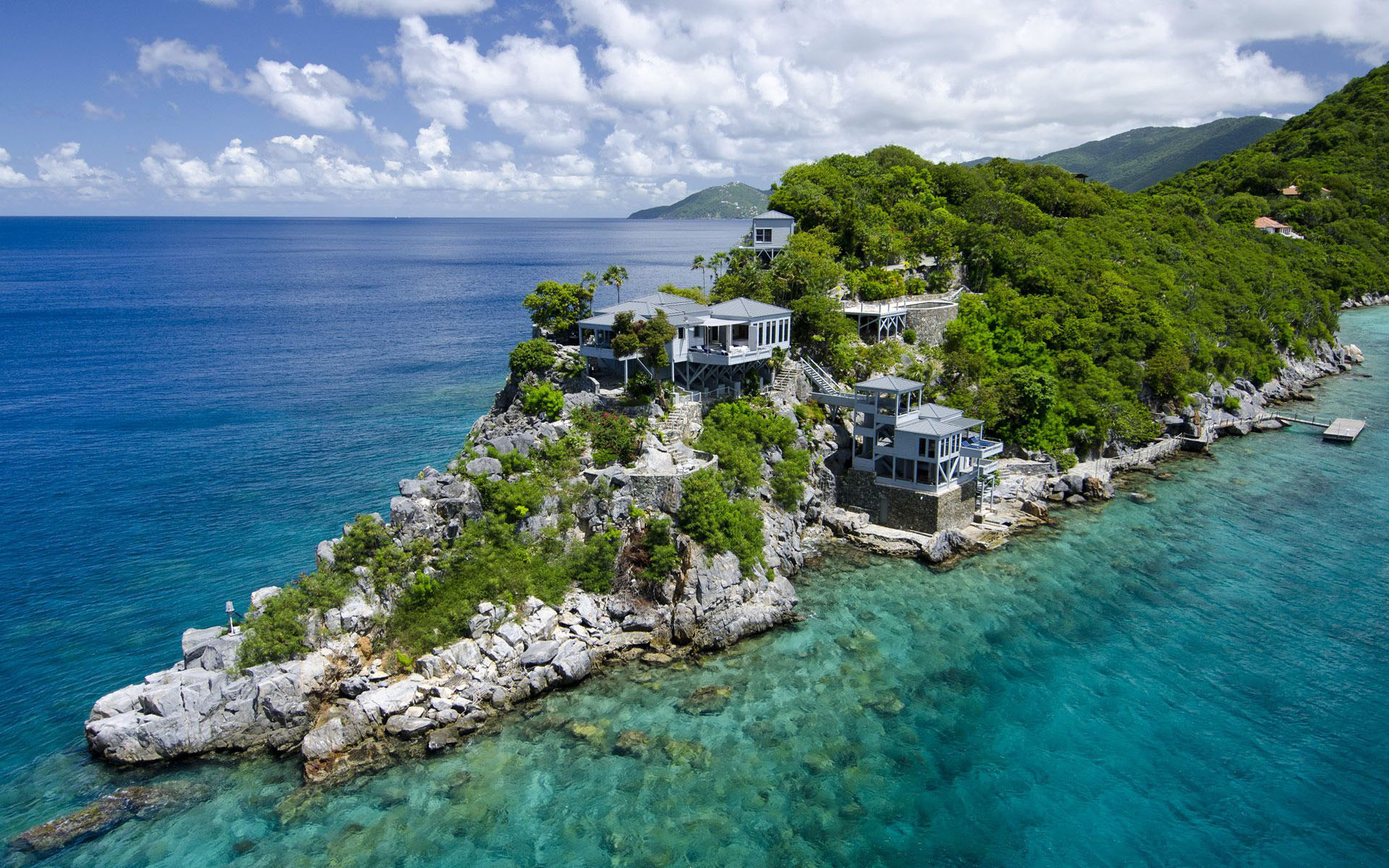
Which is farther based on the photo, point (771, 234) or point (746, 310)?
point (771, 234)

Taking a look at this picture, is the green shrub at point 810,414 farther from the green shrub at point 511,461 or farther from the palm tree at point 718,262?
the green shrub at point 511,461

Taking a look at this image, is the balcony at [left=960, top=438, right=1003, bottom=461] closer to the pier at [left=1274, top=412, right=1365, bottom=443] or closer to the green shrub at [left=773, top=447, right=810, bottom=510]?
the green shrub at [left=773, top=447, right=810, bottom=510]

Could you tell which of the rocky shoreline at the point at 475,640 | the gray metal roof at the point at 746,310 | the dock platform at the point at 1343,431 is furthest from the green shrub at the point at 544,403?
the dock platform at the point at 1343,431

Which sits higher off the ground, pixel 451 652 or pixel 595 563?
pixel 595 563

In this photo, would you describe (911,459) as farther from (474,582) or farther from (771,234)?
(771,234)

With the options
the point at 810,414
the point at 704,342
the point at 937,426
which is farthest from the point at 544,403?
the point at 937,426
